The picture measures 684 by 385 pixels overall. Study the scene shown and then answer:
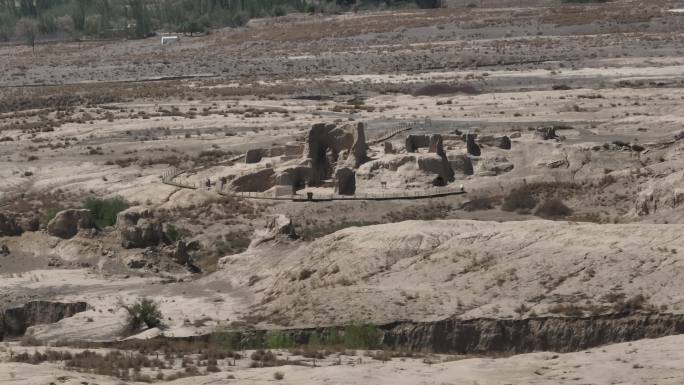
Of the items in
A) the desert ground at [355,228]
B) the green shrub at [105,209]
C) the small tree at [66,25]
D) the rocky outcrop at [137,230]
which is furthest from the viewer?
the small tree at [66,25]

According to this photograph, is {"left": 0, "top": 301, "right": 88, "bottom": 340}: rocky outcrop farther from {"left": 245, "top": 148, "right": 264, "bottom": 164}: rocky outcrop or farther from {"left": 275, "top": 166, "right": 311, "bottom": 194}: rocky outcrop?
{"left": 245, "top": 148, "right": 264, "bottom": 164}: rocky outcrop

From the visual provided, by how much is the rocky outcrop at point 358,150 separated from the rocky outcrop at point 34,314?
1637 cm

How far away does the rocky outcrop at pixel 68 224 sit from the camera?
40.2 m

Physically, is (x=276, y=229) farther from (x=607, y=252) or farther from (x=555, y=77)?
(x=555, y=77)

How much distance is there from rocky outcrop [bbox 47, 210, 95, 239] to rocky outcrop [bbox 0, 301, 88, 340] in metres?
7.98

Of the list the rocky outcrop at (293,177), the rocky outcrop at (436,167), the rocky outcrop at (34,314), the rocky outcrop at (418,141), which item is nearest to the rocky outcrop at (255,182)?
the rocky outcrop at (293,177)

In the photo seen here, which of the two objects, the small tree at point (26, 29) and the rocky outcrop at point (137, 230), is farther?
the small tree at point (26, 29)

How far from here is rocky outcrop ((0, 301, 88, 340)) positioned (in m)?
31.7

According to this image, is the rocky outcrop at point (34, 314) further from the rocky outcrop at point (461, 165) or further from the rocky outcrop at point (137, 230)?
the rocky outcrop at point (461, 165)

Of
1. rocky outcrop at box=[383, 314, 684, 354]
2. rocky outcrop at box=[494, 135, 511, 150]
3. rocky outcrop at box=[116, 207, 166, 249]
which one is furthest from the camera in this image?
rocky outcrop at box=[494, 135, 511, 150]

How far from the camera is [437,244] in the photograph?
1179 inches

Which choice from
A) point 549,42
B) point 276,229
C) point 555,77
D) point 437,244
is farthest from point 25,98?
point 437,244

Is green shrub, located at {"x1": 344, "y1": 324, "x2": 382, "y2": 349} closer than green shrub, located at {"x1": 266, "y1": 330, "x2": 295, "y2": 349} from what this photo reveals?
Yes

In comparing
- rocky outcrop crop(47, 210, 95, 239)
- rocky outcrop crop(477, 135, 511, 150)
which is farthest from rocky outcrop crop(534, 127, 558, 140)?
rocky outcrop crop(47, 210, 95, 239)
